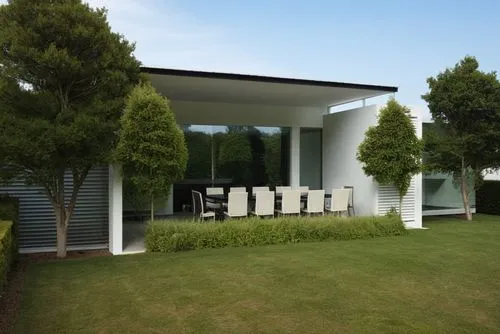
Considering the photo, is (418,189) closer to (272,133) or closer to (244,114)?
(272,133)

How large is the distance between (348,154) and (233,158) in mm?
3742

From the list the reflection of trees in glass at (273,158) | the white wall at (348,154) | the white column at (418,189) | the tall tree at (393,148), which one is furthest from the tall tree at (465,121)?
the reflection of trees in glass at (273,158)

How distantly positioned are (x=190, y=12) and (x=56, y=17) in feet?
19.1

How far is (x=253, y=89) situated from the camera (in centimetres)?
1205

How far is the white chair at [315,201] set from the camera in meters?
10.9

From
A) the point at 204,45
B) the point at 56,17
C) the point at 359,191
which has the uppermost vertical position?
the point at 204,45

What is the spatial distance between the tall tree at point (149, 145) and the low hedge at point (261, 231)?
0.81 m

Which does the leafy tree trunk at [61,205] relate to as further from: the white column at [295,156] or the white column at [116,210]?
the white column at [295,156]

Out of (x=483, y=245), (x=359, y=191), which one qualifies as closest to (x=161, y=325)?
(x=483, y=245)

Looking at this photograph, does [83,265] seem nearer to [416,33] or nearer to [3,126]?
[3,126]

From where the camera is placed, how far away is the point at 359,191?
12.7m

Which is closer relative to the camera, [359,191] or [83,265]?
[83,265]

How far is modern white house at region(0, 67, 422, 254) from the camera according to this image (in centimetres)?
921

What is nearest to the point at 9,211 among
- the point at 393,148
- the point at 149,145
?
the point at 149,145
